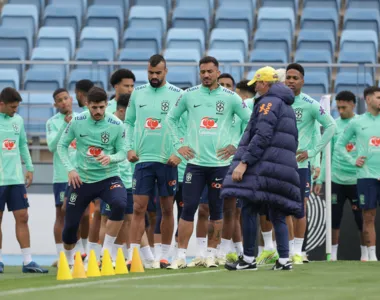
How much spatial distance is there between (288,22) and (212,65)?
12675 millimetres

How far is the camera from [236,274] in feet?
35.4

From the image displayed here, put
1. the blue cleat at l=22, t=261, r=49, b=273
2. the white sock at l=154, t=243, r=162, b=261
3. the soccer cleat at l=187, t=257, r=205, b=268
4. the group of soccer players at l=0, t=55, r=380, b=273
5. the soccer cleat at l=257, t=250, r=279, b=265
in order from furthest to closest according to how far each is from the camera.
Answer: the blue cleat at l=22, t=261, r=49, b=273 < the soccer cleat at l=257, t=250, r=279, b=265 < the white sock at l=154, t=243, r=162, b=261 < the soccer cleat at l=187, t=257, r=205, b=268 < the group of soccer players at l=0, t=55, r=380, b=273

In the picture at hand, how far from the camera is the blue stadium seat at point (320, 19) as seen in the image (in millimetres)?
25016

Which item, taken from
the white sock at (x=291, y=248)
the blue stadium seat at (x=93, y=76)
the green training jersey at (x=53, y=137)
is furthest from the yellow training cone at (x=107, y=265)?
the blue stadium seat at (x=93, y=76)

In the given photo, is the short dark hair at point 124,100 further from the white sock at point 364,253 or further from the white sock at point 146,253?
the white sock at point 364,253

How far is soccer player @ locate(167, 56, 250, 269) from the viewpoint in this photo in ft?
40.8

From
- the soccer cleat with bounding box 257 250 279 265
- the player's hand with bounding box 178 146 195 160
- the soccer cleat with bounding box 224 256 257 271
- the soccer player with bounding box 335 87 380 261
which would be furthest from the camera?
the soccer player with bounding box 335 87 380 261

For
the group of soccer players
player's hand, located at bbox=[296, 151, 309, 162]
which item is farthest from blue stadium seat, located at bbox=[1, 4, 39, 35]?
player's hand, located at bbox=[296, 151, 309, 162]

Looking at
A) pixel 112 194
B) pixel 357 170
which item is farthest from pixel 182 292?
pixel 357 170

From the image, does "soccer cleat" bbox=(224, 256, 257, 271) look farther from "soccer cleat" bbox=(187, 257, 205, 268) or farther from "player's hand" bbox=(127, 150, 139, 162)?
"player's hand" bbox=(127, 150, 139, 162)

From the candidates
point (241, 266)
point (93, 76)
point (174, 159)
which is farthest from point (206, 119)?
point (93, 76)

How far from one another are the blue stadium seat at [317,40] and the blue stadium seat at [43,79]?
18.4 ft

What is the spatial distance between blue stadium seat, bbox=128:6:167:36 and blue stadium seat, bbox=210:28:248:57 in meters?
1.30

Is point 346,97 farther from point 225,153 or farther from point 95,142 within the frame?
point 95,142
